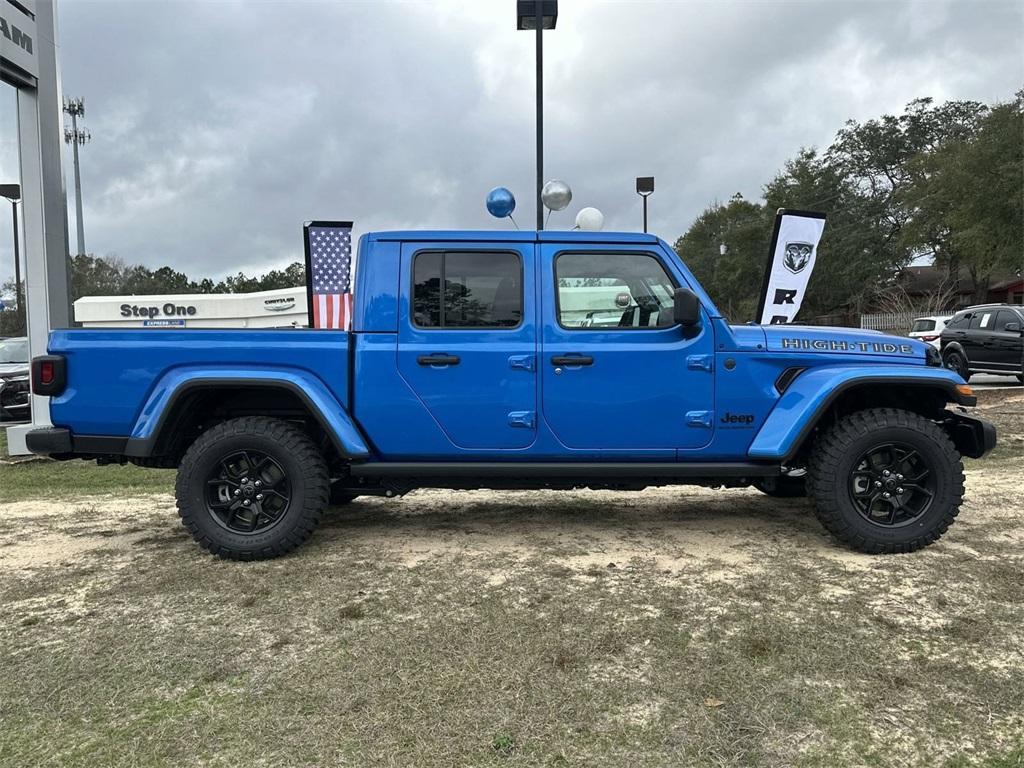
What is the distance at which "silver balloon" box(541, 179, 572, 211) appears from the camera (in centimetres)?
981

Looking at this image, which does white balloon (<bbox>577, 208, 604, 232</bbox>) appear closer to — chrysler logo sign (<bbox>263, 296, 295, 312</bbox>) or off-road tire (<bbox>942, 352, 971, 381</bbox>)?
off-road tire (<bbox>942, 352, 971, 381</bbox>)

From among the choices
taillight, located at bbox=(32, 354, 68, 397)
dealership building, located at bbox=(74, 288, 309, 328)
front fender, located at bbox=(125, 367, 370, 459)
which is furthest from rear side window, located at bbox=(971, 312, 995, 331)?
dealership building, located at bbox=(74, 288, 309, 328)

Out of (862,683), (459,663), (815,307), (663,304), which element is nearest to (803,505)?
(663,304)

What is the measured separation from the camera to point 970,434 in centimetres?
421

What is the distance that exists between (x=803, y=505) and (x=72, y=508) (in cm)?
557

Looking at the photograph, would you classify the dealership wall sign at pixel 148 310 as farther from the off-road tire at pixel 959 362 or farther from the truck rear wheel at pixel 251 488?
the truck rear wheel at pixel 251 488

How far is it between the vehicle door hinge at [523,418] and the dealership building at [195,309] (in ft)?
77.6

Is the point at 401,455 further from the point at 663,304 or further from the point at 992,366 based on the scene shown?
the point at 992,366

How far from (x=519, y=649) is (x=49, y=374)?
2.92m

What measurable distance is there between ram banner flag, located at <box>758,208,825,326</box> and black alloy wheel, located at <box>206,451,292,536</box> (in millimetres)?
5817

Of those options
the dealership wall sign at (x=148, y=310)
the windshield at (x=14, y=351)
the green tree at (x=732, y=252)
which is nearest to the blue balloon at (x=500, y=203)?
the windshield at (x=14, y=351)

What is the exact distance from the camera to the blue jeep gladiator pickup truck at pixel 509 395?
3877 mm

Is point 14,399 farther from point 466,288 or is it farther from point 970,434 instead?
point 970,434

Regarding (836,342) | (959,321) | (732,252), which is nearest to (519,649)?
(836,342)
